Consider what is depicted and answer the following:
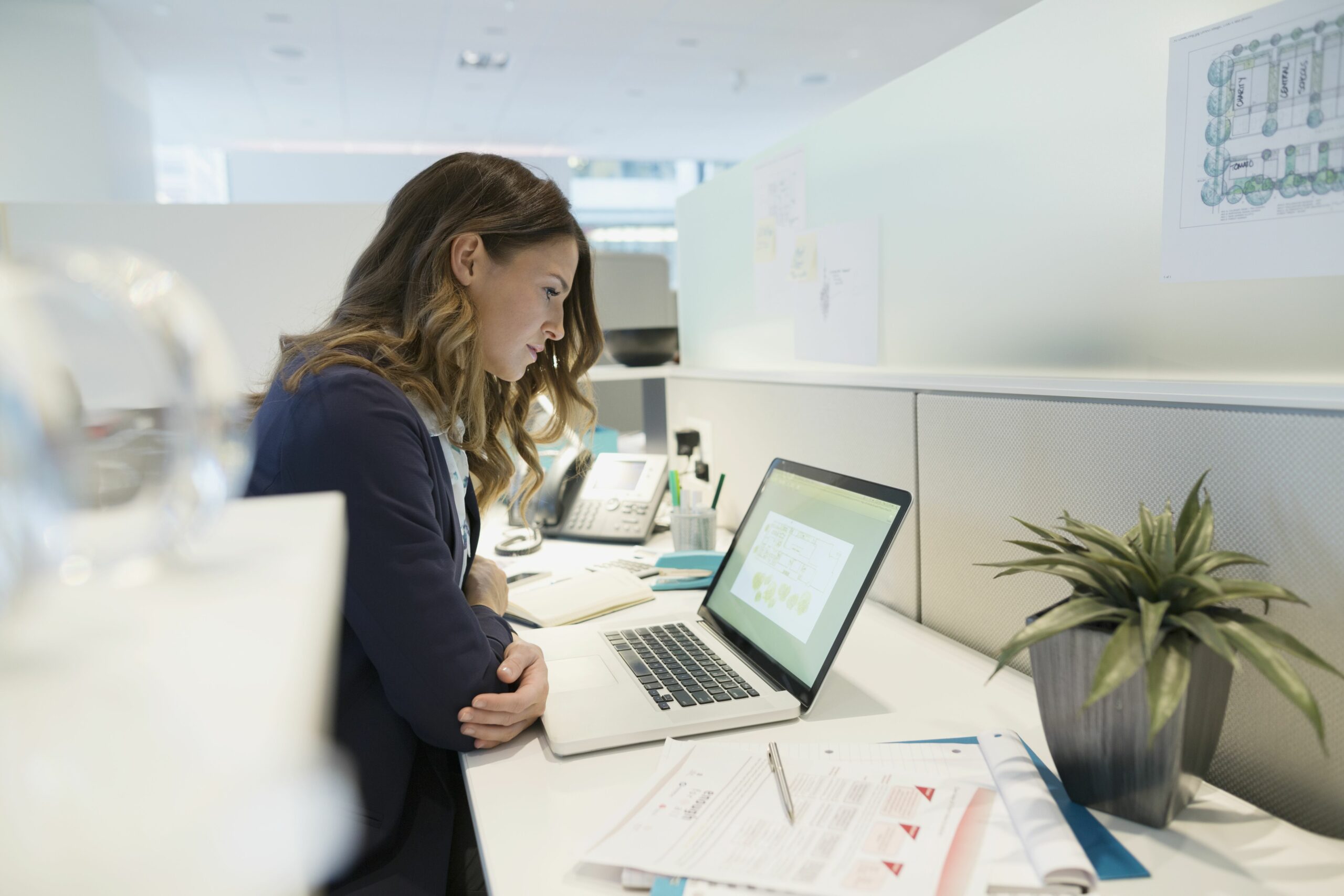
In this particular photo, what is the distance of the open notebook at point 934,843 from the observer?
1.76ft

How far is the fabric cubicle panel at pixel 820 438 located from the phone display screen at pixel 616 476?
17 centimetres

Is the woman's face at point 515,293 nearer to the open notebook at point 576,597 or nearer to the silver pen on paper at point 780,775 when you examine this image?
the open notebook at point 576,597

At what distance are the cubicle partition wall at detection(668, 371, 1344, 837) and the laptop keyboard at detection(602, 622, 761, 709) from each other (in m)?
0.32

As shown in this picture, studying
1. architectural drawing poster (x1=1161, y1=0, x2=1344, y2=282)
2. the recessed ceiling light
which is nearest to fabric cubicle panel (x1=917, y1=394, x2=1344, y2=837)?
architectural drawing poster (x1=1161, y1=0, x2=1344, y2=282)

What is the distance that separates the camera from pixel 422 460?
2.78 ft

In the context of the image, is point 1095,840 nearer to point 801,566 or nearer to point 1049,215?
point 801,566

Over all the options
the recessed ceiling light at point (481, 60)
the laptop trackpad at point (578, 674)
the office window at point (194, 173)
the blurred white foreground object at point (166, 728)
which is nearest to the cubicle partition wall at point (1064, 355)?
the laptop trackpad at point (578, 674)

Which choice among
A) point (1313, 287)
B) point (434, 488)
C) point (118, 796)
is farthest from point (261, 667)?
point (1313, 287)

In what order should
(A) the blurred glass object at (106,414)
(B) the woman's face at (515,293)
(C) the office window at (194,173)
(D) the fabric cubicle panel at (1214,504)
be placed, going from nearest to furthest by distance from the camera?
(A) the blurred glass object at (106,414), (D) the fabric cubicle panel at (1214,504), (B) the woman's face at (515,293), (C) the office window at (194,173)

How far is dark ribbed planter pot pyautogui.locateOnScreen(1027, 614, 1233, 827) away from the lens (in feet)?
1.98

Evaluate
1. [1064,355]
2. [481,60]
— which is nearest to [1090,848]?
[1064,355]

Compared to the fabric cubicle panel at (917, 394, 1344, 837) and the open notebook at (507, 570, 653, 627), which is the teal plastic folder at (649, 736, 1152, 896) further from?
the open notebook at (507, 570, 653, 627)

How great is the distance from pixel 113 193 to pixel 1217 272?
548 centimetres

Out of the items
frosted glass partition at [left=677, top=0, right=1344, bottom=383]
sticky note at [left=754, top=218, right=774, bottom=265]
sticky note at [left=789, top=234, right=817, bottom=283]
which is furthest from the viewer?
sticky note at [left=754, top=218, right=774, bottom=265]
